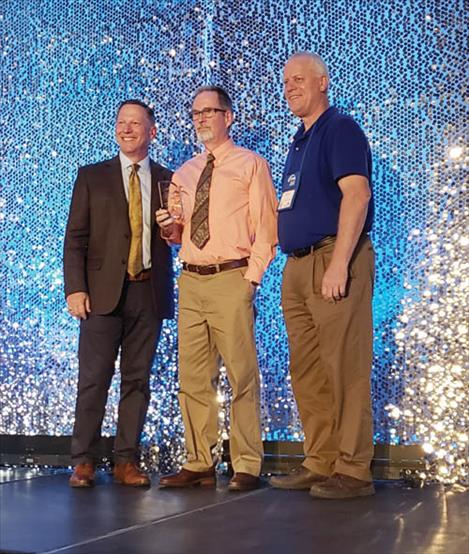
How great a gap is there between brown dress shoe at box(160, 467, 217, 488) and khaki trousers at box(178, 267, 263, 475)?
25 mm

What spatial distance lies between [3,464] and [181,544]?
2.14m

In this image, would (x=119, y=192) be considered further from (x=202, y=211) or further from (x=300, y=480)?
(x=300, y=480)

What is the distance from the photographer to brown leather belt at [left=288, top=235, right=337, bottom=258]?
3.20m

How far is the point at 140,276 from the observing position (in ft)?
11.9

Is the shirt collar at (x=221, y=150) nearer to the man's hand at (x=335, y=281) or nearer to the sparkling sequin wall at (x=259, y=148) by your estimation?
the sparkling sequin wall at (x=259, y=148)

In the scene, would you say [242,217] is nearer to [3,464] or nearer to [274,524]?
[274,524]

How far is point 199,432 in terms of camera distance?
351cm

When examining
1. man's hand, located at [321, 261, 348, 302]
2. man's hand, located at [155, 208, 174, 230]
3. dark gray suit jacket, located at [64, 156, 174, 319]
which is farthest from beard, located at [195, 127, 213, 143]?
man's hand, located at [321, 261, 348, 302]

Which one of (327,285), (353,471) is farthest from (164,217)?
(353,471)

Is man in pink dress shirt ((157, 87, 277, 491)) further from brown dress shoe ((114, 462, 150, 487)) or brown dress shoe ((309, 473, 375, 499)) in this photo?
brown dress shoe ((309, 473, 375, 499))

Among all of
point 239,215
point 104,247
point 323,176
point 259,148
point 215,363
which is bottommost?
point 215,363

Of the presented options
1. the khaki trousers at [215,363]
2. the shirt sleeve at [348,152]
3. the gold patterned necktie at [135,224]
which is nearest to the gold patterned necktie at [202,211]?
the khaki trousers at [215,363]

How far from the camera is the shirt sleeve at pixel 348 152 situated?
Answer: 312 centimetres

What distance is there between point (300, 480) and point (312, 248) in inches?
34.3
